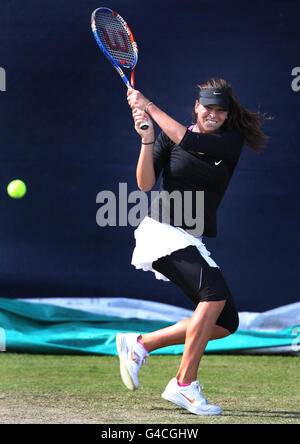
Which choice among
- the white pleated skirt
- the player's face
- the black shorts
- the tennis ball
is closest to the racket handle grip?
the player's face

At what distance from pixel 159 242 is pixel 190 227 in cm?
15

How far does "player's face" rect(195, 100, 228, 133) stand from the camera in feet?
10.5

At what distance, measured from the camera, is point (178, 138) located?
3.05 meters

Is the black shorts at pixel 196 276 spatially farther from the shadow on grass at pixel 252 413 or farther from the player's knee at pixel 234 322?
the shadow on grass at pixel 252 413

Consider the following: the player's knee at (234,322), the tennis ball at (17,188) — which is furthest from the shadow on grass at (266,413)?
the tennis ball at (17,188)

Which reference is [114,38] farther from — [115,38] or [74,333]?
[74,333]

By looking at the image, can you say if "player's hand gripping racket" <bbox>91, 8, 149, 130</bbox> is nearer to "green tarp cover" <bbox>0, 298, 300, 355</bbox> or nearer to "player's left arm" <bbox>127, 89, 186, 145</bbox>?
"player's left arm" <bbox>127, 89, 186, 145</bbox>

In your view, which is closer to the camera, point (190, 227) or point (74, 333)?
point (190, 227)

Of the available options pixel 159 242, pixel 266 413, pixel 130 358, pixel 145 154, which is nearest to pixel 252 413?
pixel 266 413

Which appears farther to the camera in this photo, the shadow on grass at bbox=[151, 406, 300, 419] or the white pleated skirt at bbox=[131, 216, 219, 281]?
the white pleated skirt at bbox=[131, 216, 219, 281]

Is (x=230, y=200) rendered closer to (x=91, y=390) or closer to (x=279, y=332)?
(x=279, y=332)

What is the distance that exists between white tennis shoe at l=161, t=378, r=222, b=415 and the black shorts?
1.02 ft

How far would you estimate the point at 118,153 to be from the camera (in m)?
4.95

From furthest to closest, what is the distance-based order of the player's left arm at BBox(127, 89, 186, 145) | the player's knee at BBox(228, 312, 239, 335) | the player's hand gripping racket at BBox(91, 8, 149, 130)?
the player's hand gripping racket at BBox(91, 8, 149, 130) → the player's knee at BBox(228, 312, 239, 335) → the player's left arm at BBox(127, 89, 186, 145)
